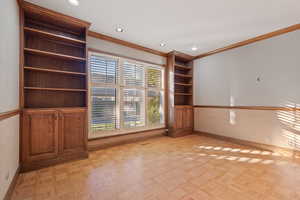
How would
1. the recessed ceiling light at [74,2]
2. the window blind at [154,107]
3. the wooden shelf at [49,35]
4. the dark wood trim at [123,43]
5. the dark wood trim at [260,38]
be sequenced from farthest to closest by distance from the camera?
the window blind at [154,107]
the dark wood trim at [123,43]
the dark wood trim at [260,38]
the wooden shelf at [49,35]
the recessed ceiling light at [74,2]

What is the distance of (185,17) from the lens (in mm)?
2281

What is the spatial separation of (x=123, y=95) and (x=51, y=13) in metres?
1.93

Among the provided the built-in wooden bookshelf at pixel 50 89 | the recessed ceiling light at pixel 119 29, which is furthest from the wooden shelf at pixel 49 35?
the recessed ceiling light at pixel 119 29

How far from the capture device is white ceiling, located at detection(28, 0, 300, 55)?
1962 mm

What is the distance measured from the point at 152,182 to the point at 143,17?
2535 millimetres

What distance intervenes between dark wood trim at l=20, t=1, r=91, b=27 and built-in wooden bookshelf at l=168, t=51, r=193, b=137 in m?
2.43

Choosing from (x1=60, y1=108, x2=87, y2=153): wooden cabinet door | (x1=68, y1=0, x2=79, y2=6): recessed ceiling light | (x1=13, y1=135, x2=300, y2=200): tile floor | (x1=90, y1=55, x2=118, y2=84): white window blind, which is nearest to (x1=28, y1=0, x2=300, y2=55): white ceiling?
(x1=68, y1=0, x2=79, y2=6): recessed ceiling light

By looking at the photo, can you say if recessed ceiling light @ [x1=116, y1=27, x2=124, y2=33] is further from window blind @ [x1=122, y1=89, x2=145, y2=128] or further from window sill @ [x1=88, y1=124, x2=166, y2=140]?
window sill @ [x1=88, y1=124, x2=166, y2=140]

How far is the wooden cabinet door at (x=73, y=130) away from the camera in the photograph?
2227 mm

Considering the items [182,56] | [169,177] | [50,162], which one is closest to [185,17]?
[182,56]

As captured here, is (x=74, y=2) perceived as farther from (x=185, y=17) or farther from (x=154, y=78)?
(x=154, y=78)

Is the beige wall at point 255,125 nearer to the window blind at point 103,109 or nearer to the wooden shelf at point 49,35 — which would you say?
the window blind at point 103,109

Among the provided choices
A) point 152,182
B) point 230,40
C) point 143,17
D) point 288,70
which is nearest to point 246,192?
point 152,182

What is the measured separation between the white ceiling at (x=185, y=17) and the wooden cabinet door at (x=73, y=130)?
1.66 metres
